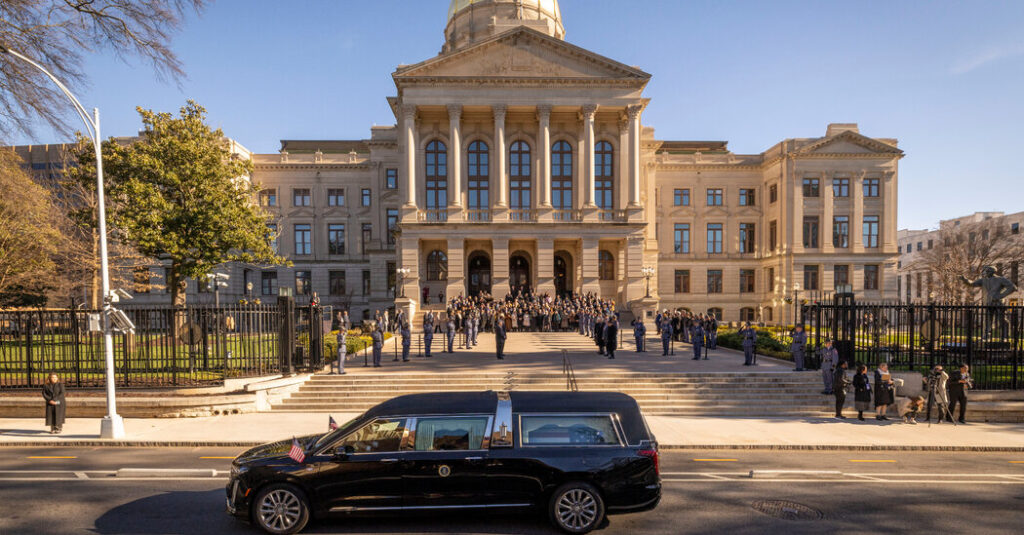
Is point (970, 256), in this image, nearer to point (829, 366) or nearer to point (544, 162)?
point (544, 162)

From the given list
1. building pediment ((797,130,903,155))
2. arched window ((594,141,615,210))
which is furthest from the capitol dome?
building pediment ((797,130,903,155))

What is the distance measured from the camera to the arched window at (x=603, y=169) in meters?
46.0

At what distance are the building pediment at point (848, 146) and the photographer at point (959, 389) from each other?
138 ft

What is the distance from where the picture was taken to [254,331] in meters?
18.1

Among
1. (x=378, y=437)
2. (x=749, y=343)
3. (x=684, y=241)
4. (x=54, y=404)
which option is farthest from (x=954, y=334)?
(x=684, y=241)

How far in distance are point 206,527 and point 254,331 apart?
11.4 m

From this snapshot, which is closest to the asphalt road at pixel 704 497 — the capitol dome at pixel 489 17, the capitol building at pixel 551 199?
the capitol building at pixel 551 199

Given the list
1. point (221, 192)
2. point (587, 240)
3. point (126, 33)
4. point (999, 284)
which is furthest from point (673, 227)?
point (126, 33)

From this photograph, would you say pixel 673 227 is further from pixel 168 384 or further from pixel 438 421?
pixel 438 421

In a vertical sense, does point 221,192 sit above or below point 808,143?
below

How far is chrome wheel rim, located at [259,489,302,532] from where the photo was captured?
24.0 feet

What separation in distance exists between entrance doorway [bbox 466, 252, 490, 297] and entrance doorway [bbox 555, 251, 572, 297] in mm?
6142

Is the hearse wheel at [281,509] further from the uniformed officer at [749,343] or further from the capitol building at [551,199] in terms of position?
the capitol building at [551,199]

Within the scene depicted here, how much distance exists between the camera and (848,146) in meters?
52.5
